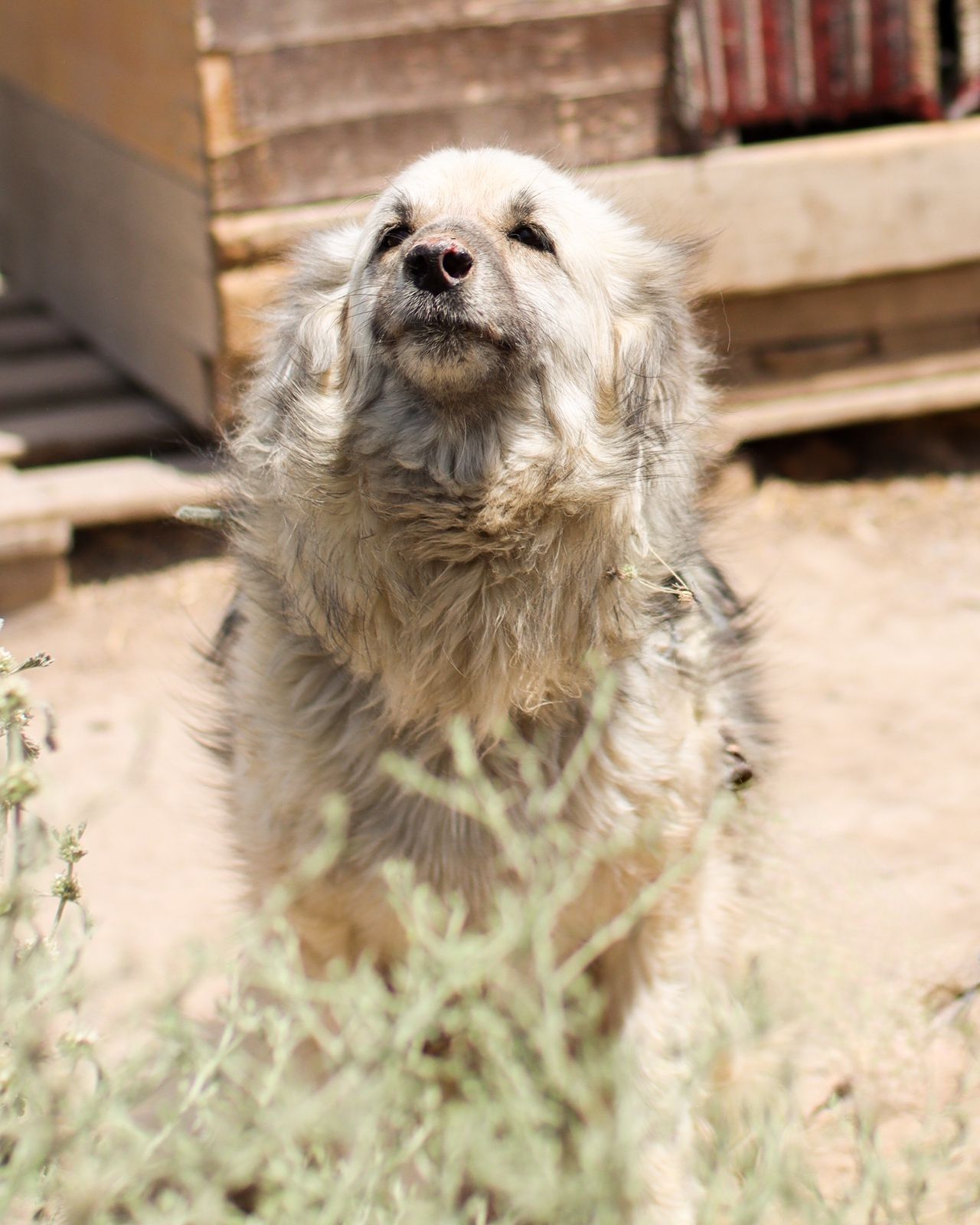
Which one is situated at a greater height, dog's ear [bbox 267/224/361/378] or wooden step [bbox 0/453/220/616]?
dog's ear [bbox 267/224/361/378]

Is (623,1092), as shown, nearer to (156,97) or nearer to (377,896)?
(377,896)

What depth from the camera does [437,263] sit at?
2.23 meters

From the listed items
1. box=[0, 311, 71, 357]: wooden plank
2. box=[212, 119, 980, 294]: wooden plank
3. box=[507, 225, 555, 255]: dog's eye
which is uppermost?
box=[507, 225, 555, 255]: dog's eye

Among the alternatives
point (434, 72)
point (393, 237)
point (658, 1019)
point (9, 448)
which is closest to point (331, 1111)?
point (658, 1019)

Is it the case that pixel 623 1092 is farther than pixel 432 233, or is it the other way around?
pixel 432 233

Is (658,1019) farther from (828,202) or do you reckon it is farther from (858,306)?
(858,306)

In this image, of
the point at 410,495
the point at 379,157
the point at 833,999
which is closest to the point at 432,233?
A: the point at 410,495

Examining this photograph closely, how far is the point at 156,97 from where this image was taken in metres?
4.60

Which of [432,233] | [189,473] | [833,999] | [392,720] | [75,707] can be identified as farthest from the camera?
[189,473]

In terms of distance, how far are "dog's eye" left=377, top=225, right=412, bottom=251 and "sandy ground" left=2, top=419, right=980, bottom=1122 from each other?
34.4 inches

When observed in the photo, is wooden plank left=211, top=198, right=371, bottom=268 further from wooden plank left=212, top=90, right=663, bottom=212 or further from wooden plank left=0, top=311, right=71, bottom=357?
wooden plank left=0, top=311, right=71, bottom=357

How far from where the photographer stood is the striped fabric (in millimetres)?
4824

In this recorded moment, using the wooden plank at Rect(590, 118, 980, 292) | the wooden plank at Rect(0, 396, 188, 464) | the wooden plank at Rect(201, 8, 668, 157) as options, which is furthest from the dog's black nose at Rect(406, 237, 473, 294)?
the wooden plank at Rect(0, 396, 188, 464)

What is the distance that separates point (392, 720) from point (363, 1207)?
1.10 metres
